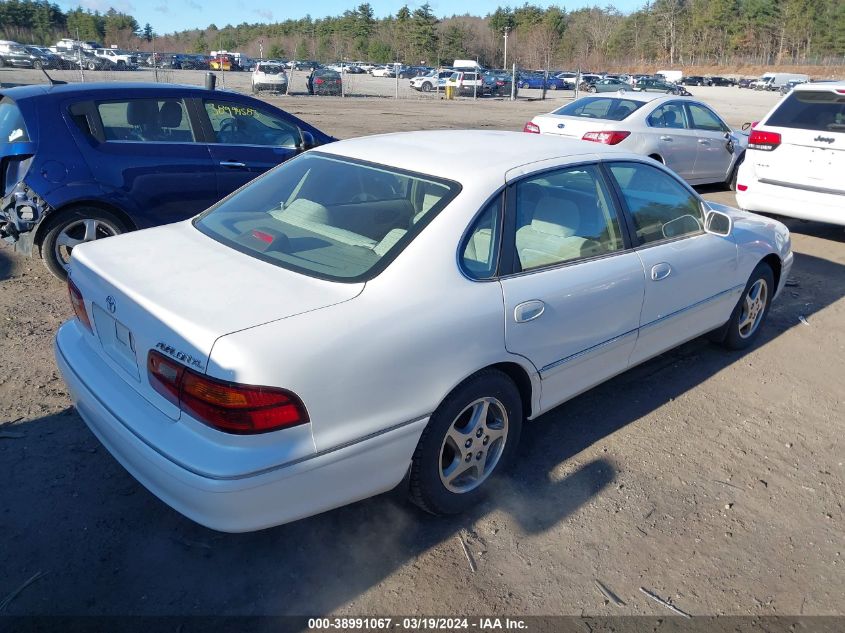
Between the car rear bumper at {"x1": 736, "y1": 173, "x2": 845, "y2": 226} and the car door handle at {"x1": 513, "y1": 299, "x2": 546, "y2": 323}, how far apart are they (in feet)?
19.0

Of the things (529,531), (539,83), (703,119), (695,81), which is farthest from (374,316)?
(695,81)

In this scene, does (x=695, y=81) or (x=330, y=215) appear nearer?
(x=330, y=215)

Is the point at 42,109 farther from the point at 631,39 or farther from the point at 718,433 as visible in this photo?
the point at 631,39

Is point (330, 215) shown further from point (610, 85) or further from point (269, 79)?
point (610, 85)

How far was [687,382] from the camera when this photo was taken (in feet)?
14.9

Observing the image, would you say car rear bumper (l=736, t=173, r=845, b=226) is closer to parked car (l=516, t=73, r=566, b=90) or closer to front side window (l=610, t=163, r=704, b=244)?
front side window (l=610, t=163, r=704, b=244)

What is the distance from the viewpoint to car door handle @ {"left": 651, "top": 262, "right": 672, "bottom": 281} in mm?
3750

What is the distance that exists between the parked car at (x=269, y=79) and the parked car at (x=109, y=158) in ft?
94.2

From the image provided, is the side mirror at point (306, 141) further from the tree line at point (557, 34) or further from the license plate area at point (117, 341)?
the tree line at point (557, 34)

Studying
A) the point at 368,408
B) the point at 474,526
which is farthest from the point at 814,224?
the point at 368,408

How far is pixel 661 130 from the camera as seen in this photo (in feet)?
34.1

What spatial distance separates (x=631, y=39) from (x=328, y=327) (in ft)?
401

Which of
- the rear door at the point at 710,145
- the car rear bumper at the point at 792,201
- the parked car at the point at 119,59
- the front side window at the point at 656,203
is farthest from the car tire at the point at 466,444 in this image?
the parked car at the point at 119,59

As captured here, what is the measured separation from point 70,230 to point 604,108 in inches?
314
